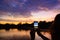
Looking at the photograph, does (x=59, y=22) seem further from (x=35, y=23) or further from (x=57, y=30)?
(x=35, y=23)

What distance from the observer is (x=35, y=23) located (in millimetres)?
7277

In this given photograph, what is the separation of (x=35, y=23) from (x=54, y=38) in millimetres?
4550

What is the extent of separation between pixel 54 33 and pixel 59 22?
0.19 metres

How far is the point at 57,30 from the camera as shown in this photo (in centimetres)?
273

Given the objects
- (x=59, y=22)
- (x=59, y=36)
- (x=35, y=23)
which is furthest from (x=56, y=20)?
(x=35, y=23)

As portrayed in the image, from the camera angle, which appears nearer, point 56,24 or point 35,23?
point 56,24

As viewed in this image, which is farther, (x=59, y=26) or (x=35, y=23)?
(x=35, y=23)

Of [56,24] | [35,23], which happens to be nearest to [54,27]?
[56,24]

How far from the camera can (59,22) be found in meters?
2.72

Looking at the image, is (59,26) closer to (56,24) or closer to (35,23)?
(56,24)

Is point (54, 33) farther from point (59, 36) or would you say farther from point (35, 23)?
point (35, 23)

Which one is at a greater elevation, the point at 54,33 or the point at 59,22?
the point at 59,22

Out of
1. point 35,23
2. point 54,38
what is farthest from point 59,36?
point 35,23

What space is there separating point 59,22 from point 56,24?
56mm
